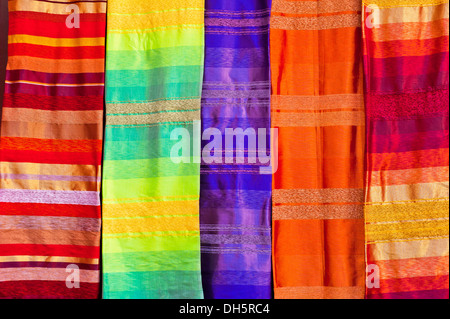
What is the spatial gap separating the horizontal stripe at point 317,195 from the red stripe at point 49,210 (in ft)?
2.01

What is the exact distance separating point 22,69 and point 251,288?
3.53ft

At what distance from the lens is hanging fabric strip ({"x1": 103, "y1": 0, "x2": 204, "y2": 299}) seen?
160 cm

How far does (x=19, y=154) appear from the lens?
64.9 inches

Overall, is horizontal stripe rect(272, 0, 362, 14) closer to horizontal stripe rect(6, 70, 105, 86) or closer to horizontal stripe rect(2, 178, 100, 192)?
horizontal stripe rect(6, 70, 105, 86)

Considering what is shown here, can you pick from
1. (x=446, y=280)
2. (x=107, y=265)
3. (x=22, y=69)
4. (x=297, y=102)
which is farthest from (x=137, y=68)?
(x=446, y=280)

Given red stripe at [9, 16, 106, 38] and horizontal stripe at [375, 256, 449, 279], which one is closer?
horizontal stripe at [375, 256, 449, 279]

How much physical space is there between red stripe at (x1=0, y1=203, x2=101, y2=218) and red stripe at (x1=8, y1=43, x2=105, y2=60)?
1.69ft

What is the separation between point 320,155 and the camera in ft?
5.32

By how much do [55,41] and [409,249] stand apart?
4.56ft

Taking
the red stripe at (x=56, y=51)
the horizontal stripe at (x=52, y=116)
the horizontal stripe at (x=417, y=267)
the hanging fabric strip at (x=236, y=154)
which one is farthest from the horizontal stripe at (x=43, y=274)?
the horizontal stripe at (x=417, y=267)

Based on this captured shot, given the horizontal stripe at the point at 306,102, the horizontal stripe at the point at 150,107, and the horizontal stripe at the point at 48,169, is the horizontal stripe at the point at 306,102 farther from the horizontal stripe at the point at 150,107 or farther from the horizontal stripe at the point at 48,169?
the horizontal stripe at the point at 48,169

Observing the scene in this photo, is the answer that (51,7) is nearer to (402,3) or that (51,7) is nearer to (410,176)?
(402,3)

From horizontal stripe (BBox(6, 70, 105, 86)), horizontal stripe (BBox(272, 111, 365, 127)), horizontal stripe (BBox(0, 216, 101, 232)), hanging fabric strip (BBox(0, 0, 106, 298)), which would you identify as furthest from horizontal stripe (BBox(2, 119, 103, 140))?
horizontal stripe (BBox(272, 111, 365, 127))

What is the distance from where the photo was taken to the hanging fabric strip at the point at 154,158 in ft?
5.26
